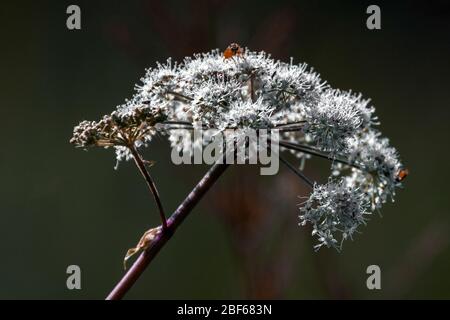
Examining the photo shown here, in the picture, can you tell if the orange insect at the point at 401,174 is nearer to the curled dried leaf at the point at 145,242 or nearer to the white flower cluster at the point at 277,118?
the white flower cluster at the point at 277,118

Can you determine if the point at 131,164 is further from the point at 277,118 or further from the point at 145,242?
the point at 145,242

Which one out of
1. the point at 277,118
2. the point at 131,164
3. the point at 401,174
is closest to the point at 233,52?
the point at 277,118

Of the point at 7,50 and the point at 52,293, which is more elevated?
the point at 7,50

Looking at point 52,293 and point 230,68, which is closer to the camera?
point 230,68
